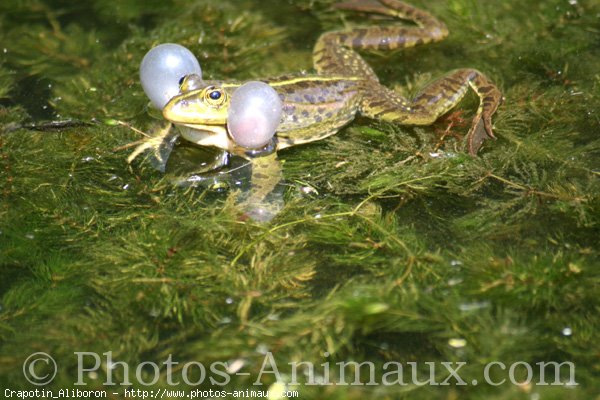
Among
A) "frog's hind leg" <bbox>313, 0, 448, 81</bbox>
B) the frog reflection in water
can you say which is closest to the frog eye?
the frog reflection in water

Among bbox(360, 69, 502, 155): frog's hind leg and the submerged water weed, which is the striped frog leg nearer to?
bbox(360, 69, 502, 155): frog's hind leg

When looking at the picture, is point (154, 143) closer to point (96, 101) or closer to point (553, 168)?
point (96, 101)

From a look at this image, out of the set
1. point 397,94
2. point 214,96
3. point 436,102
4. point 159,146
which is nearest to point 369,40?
point 397,94

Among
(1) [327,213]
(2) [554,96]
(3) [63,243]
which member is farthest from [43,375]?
(2) [554,96]

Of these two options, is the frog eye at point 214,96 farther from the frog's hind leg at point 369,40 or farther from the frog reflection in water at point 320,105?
the frog's hind leg at point 369,40

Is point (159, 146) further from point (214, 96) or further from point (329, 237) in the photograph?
point (329, 237)

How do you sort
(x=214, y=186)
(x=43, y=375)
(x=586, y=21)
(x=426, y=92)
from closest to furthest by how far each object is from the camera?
(x=43, y=375)
(x=214, y=186)
(x=426, y=92)
(x=586, y=21)
